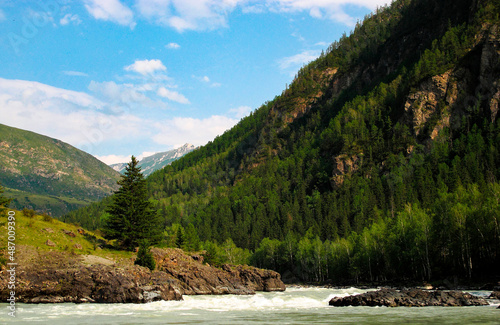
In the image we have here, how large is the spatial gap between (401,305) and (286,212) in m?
137

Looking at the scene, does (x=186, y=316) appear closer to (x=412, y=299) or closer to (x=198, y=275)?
(x=412, y=299)

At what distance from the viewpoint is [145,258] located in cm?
5519

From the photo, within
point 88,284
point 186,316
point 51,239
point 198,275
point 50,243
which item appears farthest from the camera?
point 198,275

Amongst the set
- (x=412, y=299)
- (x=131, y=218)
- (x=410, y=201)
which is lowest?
(x=412, y=299)

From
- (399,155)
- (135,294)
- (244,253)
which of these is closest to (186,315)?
(135,294)

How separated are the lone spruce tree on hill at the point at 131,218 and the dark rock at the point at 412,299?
35361 mm

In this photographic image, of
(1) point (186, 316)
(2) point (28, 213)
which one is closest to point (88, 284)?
(1) point (186, 316)

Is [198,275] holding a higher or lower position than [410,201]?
lower

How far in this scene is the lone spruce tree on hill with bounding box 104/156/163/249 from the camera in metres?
62.3

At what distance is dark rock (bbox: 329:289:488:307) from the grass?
33.7 m

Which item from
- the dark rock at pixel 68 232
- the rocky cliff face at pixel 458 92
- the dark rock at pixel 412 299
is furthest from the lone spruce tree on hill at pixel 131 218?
the rocky cliff face at pixel 458 92

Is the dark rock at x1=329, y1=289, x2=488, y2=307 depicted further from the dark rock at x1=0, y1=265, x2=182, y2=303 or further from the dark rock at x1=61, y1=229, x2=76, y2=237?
the dark rock at x1=61, y1=229, x2=76, y2=237

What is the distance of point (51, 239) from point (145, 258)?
13270 mm

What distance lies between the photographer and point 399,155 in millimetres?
170750
